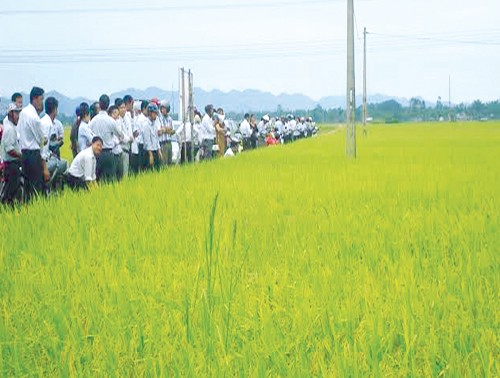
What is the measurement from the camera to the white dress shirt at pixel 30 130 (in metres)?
8.03

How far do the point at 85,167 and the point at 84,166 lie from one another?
5 centimetres

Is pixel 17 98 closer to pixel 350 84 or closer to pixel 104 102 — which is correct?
pixel 104 102

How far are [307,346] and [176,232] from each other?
2.76 metres

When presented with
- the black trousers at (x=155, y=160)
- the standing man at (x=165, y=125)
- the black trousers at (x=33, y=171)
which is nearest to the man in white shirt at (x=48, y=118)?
the black trousers at (x=33, y=171)

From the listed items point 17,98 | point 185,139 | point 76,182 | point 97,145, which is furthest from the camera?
point 185,139

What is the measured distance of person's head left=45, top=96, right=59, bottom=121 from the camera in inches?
351

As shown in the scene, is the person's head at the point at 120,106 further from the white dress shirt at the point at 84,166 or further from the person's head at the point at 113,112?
the white dress shirt at the point at 84,166

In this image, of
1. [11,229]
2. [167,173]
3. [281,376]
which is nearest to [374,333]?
[281,376]

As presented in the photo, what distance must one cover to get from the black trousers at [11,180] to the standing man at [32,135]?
0.30 meters

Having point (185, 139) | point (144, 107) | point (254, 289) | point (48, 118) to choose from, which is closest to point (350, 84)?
point (185, 139)

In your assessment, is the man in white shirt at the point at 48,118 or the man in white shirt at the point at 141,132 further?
the man in white shirt at the point at 141,132

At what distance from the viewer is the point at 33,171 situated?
27.2 ft

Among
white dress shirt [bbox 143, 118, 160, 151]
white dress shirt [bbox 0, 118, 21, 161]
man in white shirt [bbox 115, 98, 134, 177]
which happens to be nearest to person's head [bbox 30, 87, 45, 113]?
white dress shirt [bbox 0, 118, 21, 161]

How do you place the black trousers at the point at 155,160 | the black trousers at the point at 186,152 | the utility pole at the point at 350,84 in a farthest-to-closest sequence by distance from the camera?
the black trousers at the point at 186,152 → the utility pole at the point at 350,84 → the black trousers at the point at 155,160
